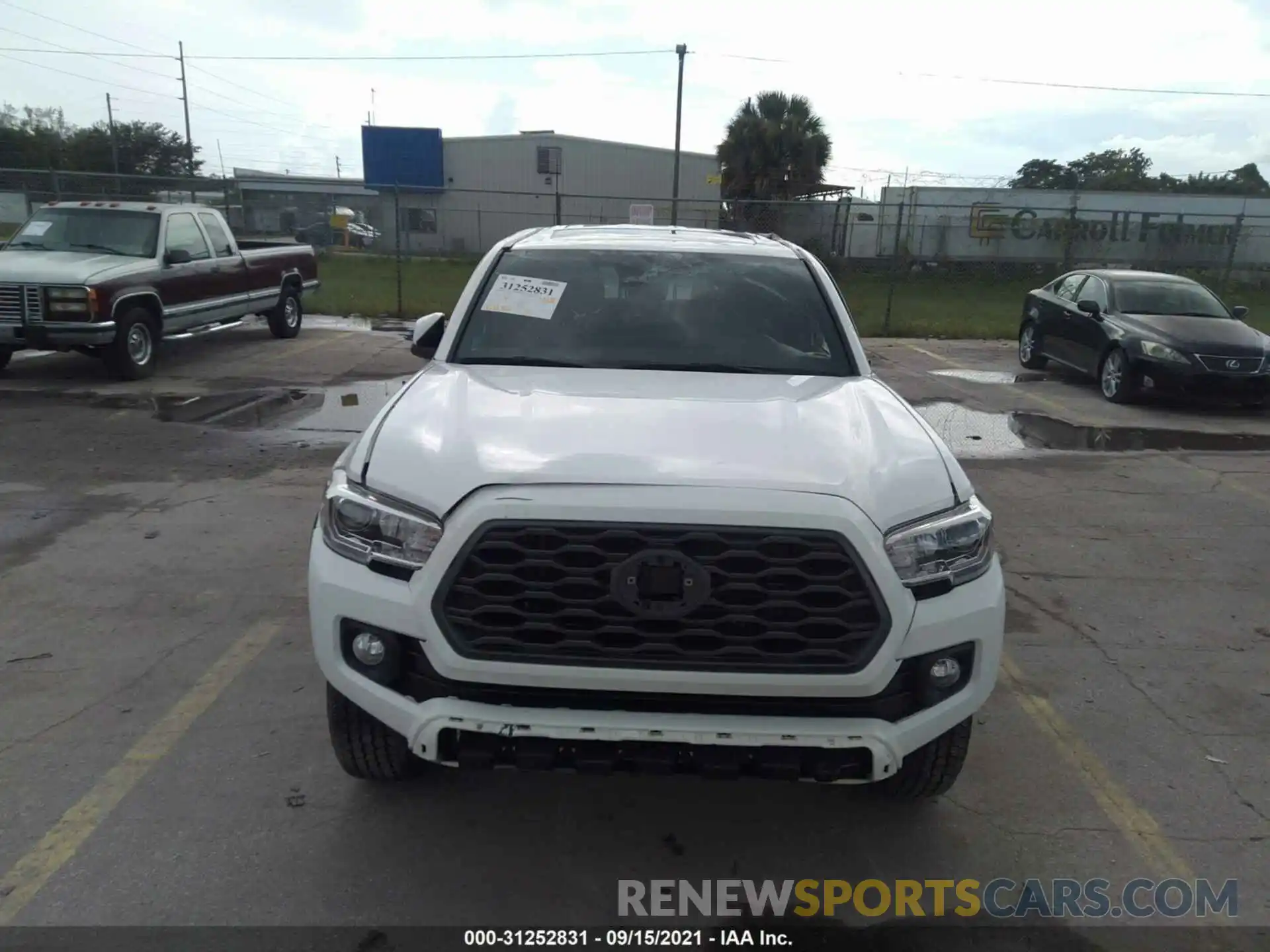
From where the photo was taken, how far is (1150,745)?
12.2 ft

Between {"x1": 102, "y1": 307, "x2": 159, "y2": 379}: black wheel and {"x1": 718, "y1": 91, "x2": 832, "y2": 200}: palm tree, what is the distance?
79.2 feet

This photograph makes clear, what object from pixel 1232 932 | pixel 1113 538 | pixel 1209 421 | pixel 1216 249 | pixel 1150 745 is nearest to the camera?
pixel 1232 932

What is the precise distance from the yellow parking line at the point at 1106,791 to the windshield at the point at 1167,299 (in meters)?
8.92

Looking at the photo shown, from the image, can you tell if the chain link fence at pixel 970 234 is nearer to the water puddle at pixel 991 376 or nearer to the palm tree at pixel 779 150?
the palm tree at pixel 779 150

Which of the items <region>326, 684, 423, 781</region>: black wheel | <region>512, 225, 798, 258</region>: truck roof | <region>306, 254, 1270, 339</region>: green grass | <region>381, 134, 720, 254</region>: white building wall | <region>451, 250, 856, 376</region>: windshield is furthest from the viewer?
<region>381, 134, 720, 254</region>: white building wall

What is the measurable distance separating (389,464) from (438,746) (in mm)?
826

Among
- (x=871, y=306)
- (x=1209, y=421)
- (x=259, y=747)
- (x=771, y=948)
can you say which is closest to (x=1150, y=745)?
(x=771, y=948)

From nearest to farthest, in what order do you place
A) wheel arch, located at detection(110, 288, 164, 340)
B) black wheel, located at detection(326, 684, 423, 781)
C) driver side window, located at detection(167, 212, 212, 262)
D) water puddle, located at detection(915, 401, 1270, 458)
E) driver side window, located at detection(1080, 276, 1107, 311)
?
black wheel, located at detection(326, 684, 423, 781) → water puddle, located at detection(915, 401, 1270, 458) → wheel arch, located at detection(110, 288, 164, 340) → driver side window, located at detection(167, 212, 212, 262) → driver side window, located at detection(1080, 276, 1107, 311)

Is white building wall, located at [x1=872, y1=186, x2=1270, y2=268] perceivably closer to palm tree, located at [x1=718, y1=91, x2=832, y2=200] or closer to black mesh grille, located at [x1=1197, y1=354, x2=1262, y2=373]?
palm tree, located at [x1=718, y1=91, x2=832, y2=200]

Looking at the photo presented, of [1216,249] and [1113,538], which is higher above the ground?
[1216,249]

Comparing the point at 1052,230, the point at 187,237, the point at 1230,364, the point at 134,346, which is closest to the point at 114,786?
the point at 134,346

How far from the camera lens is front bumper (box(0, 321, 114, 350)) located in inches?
377

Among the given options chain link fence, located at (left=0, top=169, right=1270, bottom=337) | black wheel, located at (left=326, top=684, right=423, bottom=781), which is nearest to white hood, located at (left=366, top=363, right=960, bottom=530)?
black wheel, located at (left=326, top=684, right=423, bottom=781)

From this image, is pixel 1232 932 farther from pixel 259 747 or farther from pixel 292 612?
pixel 292 612
